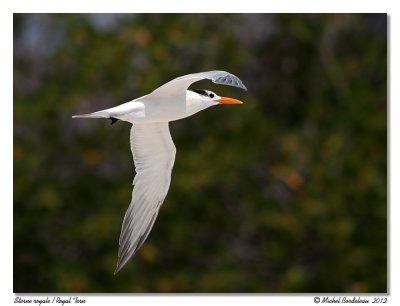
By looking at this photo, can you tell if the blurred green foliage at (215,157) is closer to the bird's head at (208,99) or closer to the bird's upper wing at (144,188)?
the bird's upper wing at (144,188)

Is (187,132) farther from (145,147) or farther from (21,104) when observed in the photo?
(145,147)

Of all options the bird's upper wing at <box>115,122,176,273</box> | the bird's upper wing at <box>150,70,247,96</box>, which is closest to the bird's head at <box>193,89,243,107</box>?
the bird's upper wing at <box>150,70,247,96</box>

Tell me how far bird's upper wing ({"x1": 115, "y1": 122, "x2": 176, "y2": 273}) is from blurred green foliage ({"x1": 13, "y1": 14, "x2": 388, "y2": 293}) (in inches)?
109

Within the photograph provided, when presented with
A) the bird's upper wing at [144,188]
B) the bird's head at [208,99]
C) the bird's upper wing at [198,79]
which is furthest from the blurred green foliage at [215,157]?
the bird's upper wing at [198,79]

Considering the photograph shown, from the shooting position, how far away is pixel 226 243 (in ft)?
30.8

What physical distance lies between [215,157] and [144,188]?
11.0ft

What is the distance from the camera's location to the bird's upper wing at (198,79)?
14.5 feet

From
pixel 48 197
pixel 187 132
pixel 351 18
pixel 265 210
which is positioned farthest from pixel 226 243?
pixel 351 18

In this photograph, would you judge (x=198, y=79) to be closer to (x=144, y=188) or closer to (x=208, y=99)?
(x=208, y=99)

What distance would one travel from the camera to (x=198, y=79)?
14.5 ft

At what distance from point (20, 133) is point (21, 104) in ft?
0.96

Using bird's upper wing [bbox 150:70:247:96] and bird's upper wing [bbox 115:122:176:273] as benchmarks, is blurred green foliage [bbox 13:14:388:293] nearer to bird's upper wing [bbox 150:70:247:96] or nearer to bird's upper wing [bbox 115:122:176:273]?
bird's upper wing [bbox 115:122:176:273]

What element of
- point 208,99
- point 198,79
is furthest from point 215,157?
point 198,79

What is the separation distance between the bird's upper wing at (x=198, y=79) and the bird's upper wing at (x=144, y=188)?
A: 0.67 meters
